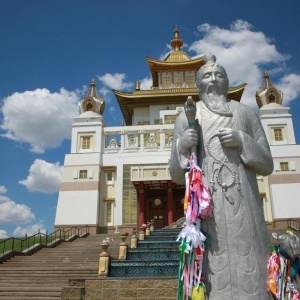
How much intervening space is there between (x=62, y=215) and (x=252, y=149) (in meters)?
25.1

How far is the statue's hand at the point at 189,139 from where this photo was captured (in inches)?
145

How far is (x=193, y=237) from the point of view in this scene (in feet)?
10.9

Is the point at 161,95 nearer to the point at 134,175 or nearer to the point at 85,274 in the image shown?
the point at 134,175

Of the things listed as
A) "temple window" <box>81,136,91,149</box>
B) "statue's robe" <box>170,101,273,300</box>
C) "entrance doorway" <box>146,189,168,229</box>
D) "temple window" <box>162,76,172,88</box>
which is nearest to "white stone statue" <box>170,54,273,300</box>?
"statue's robe" <box>170,101,273,300</box>

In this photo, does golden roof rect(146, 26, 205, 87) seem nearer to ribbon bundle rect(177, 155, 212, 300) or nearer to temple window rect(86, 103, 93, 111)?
temple window rect(86, 103, 93, 111)

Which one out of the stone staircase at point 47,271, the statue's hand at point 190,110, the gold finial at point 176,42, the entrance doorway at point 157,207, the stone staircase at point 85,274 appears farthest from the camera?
the gold finial at point 176,42

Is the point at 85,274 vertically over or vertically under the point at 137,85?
under

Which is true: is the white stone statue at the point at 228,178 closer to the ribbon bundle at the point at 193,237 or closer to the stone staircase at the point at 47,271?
the ribbon bundle at the point at 193,237

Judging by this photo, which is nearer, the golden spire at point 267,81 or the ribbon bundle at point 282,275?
the ribbon bundle at point 282,275

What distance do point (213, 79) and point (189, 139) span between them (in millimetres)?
862

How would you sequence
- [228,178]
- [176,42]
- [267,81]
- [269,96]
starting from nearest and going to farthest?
[228,178]
[269,96]
[267,81]
[176,42]

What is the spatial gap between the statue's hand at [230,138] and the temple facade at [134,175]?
73.1 ft

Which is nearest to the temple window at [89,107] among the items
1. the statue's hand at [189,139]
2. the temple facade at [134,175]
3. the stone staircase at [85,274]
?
the temple facade at [134,175]

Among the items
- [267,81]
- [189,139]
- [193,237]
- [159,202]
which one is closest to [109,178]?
[159,202]
